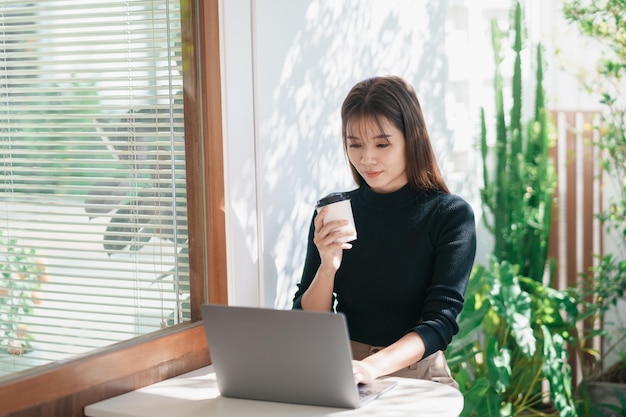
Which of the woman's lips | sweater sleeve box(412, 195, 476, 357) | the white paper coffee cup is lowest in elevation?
sweater sleeve box(412, 195, 476, 357)

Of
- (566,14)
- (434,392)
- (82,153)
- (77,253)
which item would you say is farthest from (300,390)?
(566,14)

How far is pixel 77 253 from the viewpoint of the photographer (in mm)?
2127

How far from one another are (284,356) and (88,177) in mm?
643

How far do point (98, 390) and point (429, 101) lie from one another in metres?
2.31

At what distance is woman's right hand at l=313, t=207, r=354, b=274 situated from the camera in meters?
2.23

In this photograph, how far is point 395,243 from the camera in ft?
7.92

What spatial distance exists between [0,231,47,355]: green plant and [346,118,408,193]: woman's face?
83 centimetres

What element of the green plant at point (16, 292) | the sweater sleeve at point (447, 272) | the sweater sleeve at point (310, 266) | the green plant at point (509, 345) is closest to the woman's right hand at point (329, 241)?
the sweater sleeve at point (310, 266)

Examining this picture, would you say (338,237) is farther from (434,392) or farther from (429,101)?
(429,101)

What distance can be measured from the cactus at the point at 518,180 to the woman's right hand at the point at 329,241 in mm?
2251

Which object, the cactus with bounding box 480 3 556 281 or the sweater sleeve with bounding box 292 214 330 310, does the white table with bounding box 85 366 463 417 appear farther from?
the cactus with bounding box 480 3 556 281

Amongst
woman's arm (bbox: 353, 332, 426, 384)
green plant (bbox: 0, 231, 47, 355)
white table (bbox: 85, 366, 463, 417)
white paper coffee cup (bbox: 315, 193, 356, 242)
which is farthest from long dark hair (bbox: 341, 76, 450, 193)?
green plant (bbox: 0, 231, 47, 355)

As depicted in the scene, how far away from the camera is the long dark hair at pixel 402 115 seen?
2.36m

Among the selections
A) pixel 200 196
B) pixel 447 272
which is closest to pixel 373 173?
pixel 447 272
